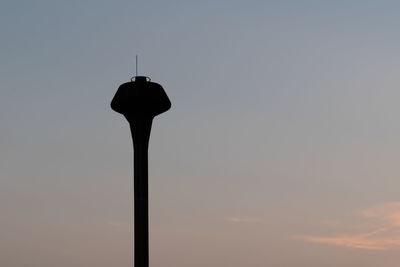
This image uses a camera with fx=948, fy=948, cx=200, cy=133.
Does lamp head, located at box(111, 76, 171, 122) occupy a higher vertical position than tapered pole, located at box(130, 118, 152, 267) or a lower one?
higher

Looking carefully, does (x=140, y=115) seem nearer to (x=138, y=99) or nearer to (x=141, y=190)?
(x=138, y=99)

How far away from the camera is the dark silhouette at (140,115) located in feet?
279

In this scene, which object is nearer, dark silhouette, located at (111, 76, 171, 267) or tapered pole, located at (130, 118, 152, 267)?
tapered pole, located at (130, 118, 152, 267)

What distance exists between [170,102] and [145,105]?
3339 mm

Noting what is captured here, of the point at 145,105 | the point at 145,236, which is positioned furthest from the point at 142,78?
the point at 145,236

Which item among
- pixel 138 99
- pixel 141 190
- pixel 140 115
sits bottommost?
pixel 141 190

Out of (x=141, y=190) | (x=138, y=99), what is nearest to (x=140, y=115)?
(x=138, y=99)

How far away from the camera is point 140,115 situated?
86000 mm

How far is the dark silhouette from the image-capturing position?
8512cm

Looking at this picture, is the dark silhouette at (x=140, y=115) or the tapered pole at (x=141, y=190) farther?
the dark silhouette at (x=140, y=115)

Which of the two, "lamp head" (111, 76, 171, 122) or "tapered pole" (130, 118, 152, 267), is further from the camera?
"lamp head" (111, 76, 171, 122)

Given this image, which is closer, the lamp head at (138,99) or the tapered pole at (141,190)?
the tapered pole at (141,190)

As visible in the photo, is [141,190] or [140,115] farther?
[140,115]

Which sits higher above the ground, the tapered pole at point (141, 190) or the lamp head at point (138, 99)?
the lamp head at point (138, 99)
